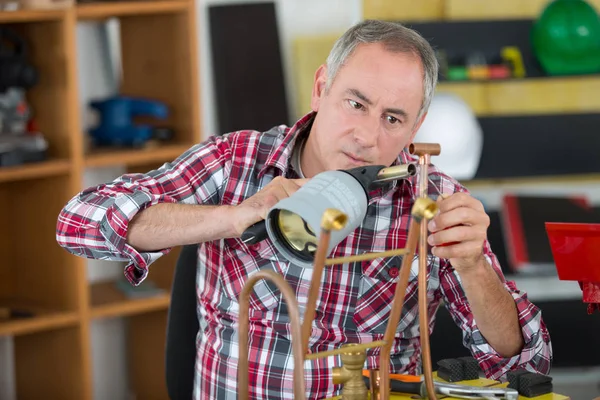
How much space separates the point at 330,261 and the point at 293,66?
295 centimetres

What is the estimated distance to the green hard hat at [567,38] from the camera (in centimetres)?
397

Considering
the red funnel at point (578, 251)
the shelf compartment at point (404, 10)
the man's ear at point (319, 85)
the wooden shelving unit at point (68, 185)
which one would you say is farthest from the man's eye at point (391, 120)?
the shelf compartment at point (404, 10)

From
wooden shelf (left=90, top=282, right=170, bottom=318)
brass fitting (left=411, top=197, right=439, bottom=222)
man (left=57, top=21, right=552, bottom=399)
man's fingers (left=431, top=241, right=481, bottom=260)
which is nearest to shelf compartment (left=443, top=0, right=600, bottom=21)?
wooden shelf (left=90, top=282, right=170, bottom=318)

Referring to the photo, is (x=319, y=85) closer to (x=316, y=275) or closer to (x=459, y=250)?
(x=459, y=250)

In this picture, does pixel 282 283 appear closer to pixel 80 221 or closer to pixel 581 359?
pixel 80 221

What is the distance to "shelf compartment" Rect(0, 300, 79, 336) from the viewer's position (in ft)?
9.22

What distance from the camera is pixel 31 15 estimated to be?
2791 mm

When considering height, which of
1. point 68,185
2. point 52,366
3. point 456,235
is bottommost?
point 52,366

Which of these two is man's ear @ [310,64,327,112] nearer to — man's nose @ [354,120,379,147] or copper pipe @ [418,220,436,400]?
man's nose @ [354,120,379,147]

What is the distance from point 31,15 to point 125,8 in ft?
1.08

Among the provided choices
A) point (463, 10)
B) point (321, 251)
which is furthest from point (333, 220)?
point (463, 10)

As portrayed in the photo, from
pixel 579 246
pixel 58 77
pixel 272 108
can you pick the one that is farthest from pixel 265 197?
pixel 272 108

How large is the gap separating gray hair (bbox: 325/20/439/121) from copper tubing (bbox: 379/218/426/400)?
65 centimetres

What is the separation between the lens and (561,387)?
12.2 ft
